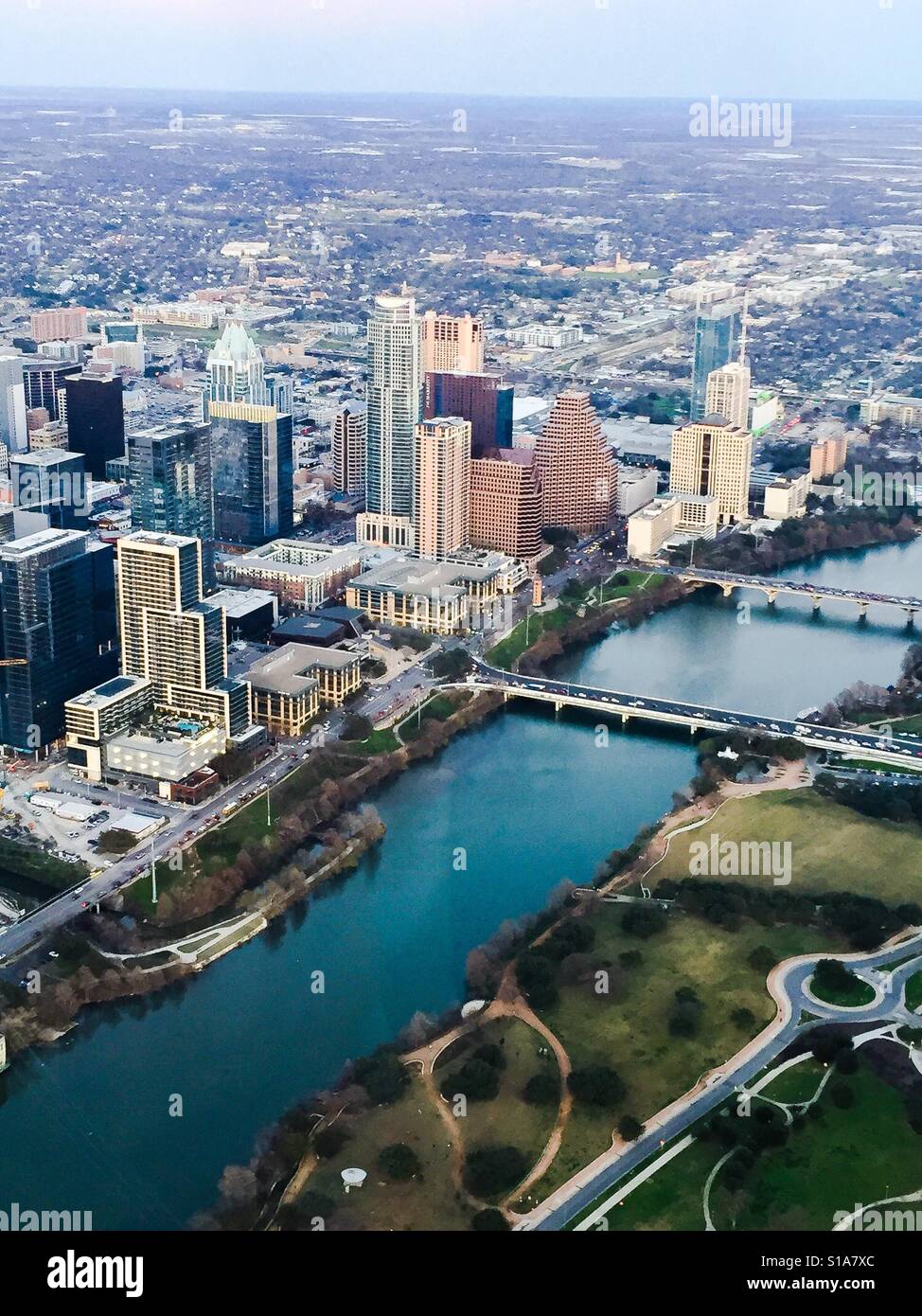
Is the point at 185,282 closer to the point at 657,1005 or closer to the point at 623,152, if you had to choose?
the point at 623,152

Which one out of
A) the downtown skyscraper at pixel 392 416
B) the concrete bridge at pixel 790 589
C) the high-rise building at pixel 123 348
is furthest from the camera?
the high-rise building at pixel 123 348

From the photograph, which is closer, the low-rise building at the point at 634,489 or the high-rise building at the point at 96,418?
the high-rise building at the point at 96,418

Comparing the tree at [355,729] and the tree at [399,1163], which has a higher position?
the tree at [355,729]

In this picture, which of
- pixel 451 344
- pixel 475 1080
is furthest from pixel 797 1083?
pixel 451 344

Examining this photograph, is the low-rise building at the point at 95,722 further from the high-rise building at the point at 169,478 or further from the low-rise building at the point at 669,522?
the low-rise building at the point at 669,522

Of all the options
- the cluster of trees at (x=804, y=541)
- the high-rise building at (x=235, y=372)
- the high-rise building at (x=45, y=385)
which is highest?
the high-rise building at (x=235, y=372)

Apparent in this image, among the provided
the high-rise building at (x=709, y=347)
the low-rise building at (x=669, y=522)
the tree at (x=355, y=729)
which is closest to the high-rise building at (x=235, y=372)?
the low-rise building at (x=669, y=522)

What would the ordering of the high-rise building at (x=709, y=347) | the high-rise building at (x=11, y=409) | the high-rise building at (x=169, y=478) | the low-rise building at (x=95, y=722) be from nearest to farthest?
the low-rise building at (x=95, y=722) < the high-rise building at (x=169, y=478) < the high-rise building at (x=11, y=409) < the high-rise building at (x=709, y=347)
